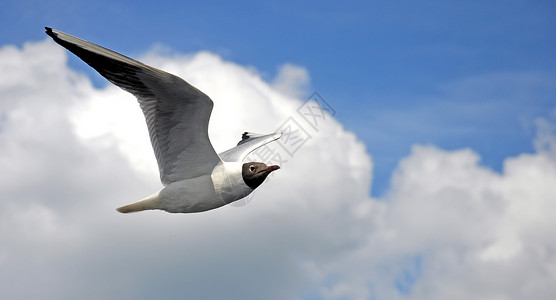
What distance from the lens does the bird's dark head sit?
14430mm

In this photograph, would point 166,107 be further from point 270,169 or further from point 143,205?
point 270,169

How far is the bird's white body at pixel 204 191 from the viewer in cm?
1429

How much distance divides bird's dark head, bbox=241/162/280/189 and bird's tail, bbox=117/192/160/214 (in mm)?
1894

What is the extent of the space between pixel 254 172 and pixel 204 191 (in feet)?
3.60

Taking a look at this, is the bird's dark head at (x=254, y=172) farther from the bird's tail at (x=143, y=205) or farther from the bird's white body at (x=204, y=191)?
the bird's tail at (x=143, y=205)

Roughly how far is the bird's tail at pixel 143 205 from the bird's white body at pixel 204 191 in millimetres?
21

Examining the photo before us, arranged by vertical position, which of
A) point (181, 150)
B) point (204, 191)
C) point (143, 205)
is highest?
point (181, 150)

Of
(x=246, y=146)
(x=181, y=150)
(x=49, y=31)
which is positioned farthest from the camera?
(x=246, y=146)

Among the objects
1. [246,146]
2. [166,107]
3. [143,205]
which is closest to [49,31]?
[166,107]

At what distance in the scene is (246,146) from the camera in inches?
689

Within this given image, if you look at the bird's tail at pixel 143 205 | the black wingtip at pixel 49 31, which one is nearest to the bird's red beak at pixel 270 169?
the bird's tail at pixel 143 205

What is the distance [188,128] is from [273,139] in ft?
14.4

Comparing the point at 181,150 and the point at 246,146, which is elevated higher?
the point at 246,146

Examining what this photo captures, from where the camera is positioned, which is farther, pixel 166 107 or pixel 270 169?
pixel 270 169
